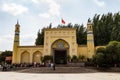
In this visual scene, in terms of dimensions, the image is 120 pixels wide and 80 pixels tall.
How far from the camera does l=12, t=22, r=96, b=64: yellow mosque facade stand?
3956 cm

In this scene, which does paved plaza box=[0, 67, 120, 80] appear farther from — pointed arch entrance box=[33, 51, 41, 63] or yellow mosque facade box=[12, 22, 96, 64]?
pointed arch entrance box=[33, 51, 41, 63]

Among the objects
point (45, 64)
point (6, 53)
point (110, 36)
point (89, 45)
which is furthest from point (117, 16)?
point (6, 53)

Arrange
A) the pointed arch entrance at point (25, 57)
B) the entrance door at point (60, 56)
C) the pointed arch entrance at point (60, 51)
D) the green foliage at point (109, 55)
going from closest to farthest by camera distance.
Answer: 1. the green foliage at point (109, 55)
2. the pointed arch entrance at point (60, 51)
3. the pointed arch entrance at point (25, 57)
4. the entrance door at point (60, 56)

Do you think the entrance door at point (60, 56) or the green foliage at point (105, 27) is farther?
the green foliage at point (105, 27)

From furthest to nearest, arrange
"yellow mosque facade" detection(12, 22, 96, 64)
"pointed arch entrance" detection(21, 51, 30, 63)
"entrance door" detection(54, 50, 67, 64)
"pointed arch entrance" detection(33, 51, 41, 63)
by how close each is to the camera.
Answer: "entrance door" detection(54, 50, 67, 64), "pointed arch entrance" detection(21, 51, 30, 63), "pointed arch entrance" detection(33, 51, 41, 63), "yellow mosque facade" detection(12, 22, 96, 64)

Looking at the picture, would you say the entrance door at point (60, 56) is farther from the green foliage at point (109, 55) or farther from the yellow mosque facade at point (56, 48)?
the green foliage at point (109, 55)

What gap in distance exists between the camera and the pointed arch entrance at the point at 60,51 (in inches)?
1588

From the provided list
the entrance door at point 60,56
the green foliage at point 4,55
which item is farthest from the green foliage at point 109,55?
the green foliage at point 4,55

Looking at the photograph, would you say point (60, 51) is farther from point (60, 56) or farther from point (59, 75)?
point (59, 75)

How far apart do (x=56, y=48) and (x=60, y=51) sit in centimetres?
165

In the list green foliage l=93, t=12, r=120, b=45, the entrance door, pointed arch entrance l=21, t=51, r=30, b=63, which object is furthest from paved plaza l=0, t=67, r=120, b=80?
green foliage l=93, t=12, r=120, b=45

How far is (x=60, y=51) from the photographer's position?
41781 mm

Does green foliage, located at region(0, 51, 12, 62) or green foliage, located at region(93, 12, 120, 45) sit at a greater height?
green foliage, located at region(93, 12, 120, 45)

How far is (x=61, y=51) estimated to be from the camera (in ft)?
137
